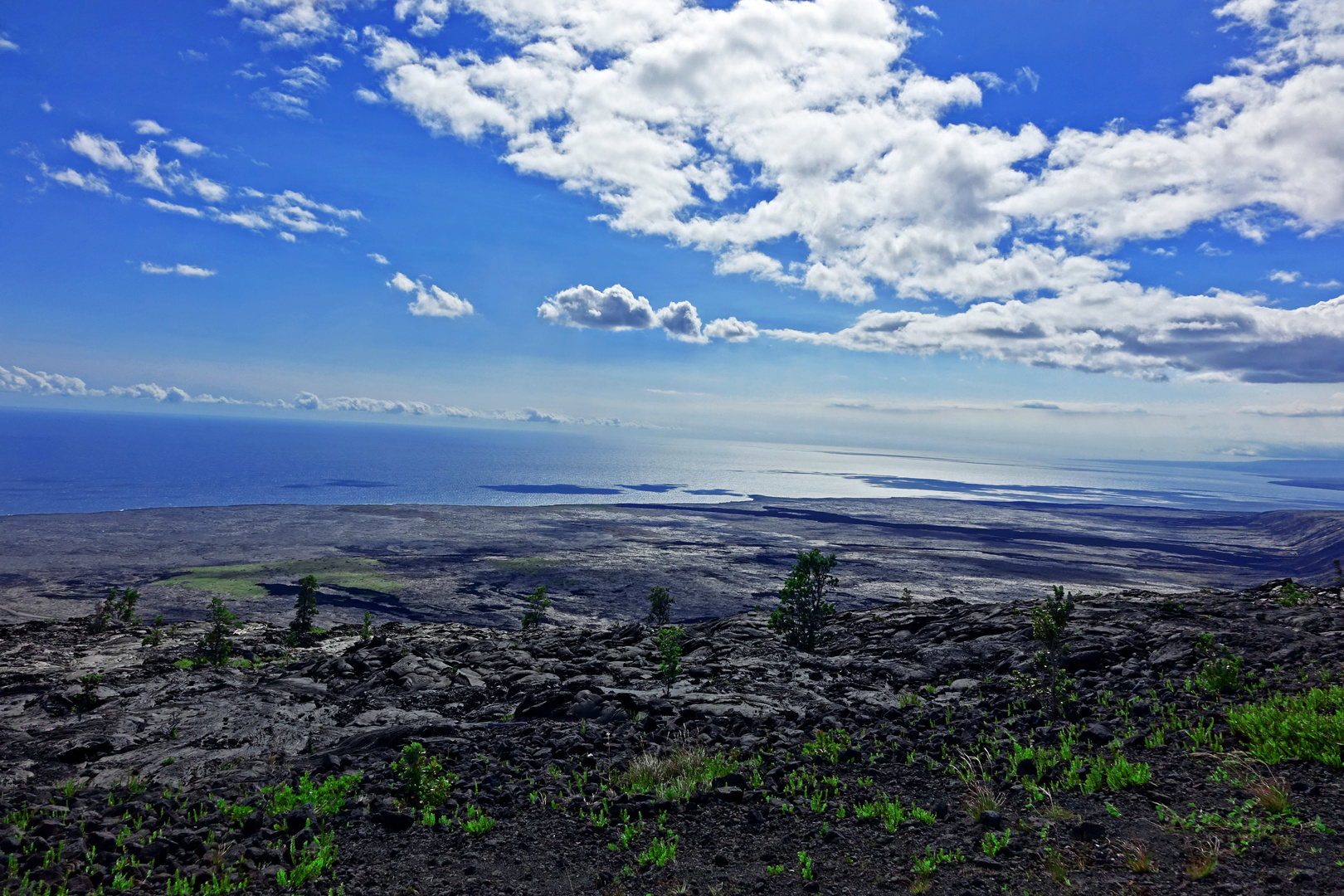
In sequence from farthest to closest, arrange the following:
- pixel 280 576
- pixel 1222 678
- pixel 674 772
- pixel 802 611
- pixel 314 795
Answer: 1. pixel 280 576
2. pixel 802 611
3. pixel 1222 678
4. pixel 674 772
5. pixel 314 795

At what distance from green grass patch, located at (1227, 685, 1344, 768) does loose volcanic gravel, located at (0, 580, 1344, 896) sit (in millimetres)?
242

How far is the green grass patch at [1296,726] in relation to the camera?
32.6ft

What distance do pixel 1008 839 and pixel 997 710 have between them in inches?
286

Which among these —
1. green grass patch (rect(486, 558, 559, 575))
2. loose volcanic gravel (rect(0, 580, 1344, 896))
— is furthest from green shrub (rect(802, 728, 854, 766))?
green grass patch (rect(486, 558, 559, 575))

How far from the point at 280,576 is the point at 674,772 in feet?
331

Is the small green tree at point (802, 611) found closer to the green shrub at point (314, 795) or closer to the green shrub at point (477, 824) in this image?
the green shrub at point (477, 824)

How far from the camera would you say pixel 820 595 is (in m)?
30.7

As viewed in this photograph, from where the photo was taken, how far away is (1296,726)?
10.6 m

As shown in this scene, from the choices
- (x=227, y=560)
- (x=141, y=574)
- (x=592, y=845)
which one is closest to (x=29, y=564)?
(x=141, y=574)

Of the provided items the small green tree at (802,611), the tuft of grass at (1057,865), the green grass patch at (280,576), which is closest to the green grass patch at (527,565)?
the green grass patch at (280,576)

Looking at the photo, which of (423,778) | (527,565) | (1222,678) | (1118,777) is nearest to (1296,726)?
(1118,777)

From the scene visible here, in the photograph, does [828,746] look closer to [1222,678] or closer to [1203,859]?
[1203,859]

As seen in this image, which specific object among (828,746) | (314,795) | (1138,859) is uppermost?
(1138,859)

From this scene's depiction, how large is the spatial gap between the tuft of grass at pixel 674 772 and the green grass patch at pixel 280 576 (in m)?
84.1
